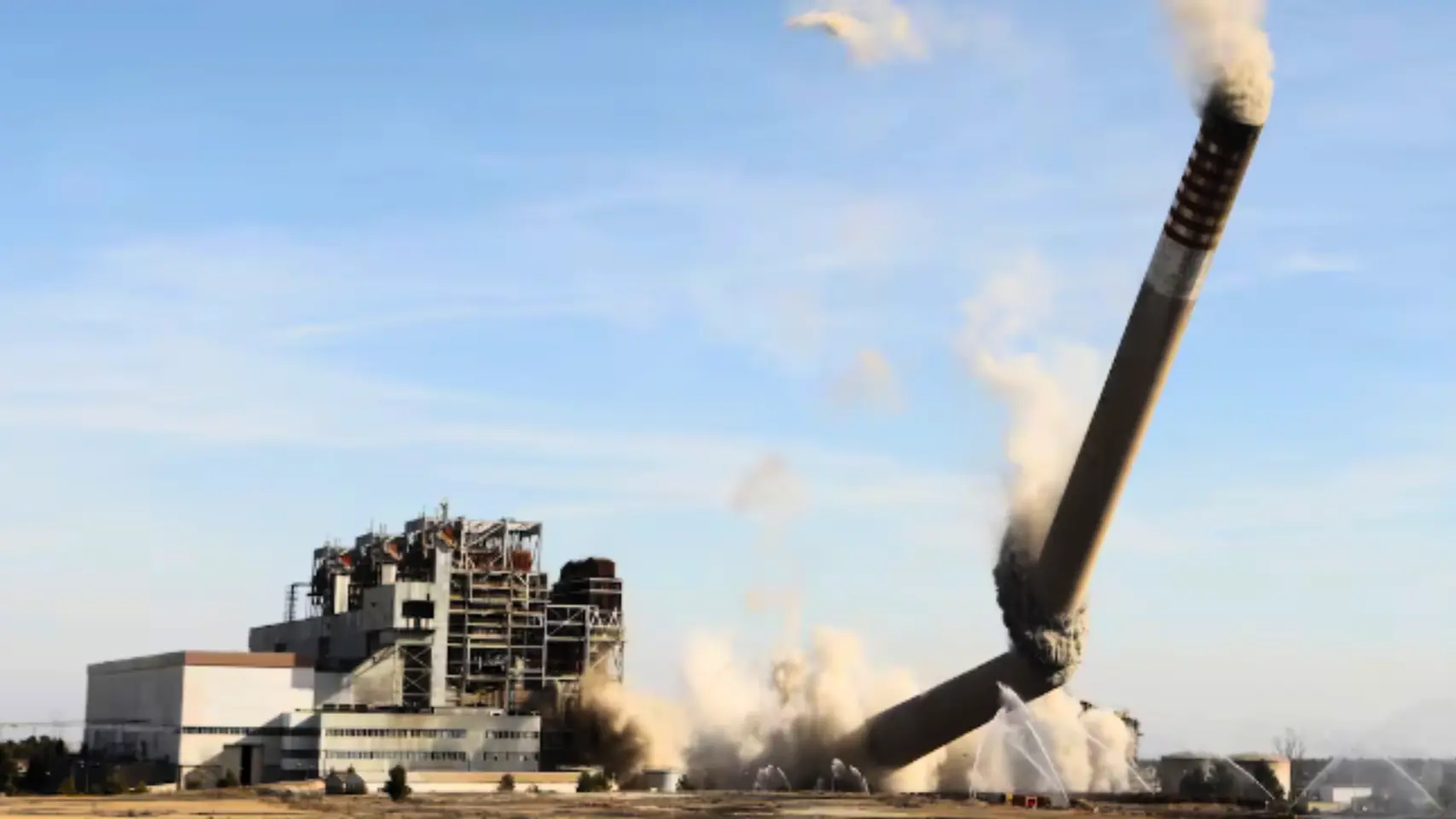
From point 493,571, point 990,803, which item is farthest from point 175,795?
point 990,803

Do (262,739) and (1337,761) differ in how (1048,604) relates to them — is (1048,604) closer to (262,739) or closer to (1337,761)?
(1337,761)

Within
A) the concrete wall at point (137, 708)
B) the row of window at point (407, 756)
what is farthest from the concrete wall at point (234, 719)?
the row of window at point (407, 756)

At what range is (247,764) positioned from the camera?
130 metres

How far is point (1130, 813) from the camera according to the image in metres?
86.4

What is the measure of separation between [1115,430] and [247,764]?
74.8 metres

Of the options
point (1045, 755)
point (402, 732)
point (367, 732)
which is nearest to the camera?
point (1045, 755)

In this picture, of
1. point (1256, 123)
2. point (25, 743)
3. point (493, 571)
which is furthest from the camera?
point (25, 743)

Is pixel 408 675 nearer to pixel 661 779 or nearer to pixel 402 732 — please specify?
pixel 402 732

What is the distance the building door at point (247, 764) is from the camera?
129 meters

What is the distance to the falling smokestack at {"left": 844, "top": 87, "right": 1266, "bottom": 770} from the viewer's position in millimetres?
72750

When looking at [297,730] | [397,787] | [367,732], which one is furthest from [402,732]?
[397,787]

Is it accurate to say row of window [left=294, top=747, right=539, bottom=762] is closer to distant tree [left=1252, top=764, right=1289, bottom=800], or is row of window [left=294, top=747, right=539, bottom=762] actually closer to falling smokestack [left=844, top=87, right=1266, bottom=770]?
falling smokestack [left=844, top=87, right=1266, bottom=770]

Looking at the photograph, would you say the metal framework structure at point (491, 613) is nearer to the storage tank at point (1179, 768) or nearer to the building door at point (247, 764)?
the building door at point (247, 764)

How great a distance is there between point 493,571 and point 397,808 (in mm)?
47309
